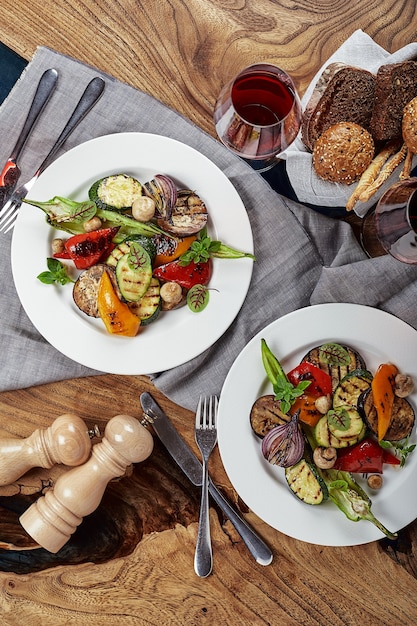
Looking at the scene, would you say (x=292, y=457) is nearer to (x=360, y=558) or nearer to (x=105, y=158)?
(x=360, y=558)

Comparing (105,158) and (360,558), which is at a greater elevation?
(105,158)

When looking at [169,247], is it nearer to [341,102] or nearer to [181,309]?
[181,309]

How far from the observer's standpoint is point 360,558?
1.66 metres

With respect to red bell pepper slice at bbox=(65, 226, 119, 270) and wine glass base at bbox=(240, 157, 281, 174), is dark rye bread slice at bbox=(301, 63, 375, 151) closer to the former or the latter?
wine glass base at bbox=(240, 157, 281, 174)

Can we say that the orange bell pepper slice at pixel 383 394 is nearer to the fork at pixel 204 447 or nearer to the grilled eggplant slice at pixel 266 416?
the grilled eggplant slice at pixel 266 416

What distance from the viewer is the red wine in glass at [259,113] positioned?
1.41 metres

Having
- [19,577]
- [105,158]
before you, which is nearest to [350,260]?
[105,158]

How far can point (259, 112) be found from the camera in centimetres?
150

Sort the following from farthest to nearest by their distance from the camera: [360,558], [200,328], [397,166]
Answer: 1. [360,558]
2. [200,328]
3. [397,166]

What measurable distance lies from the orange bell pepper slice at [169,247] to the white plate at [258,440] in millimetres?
282

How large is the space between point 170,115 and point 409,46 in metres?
0.60

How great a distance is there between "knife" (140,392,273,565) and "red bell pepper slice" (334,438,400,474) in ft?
0.99

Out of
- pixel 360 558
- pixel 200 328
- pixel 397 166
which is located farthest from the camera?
pixel 360 558

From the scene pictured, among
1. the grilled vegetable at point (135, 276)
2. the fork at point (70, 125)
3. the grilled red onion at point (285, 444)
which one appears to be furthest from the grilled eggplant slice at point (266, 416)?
the fork at point (70, 125)
